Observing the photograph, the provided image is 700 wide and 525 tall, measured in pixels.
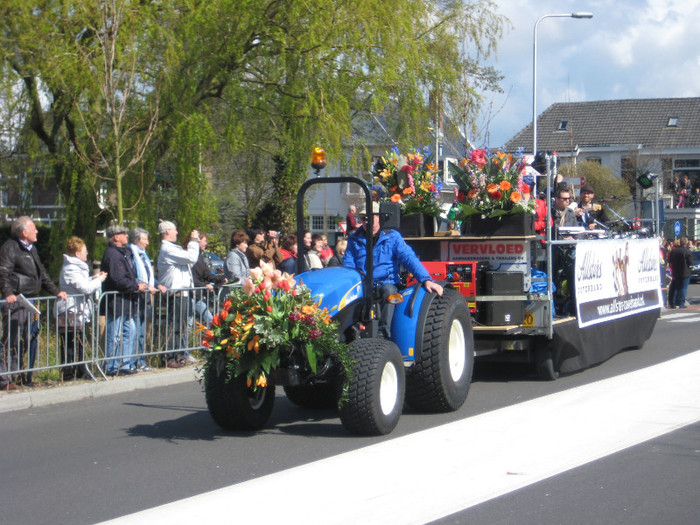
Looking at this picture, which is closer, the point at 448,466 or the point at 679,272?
the point at 448,466

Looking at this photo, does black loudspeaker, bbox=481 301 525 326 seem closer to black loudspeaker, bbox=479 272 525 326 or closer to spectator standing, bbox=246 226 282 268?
black loudspeaker, bbox=479 272 525 326

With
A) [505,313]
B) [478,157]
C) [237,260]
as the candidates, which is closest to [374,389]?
[505,313]

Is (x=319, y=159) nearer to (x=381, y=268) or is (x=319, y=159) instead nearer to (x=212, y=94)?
(x=381, y=268)

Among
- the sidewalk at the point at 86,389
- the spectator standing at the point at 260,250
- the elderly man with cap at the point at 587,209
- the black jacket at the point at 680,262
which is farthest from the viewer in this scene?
the black jacket at the point at 680,262

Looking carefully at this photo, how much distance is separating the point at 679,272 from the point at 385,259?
17.5 meters

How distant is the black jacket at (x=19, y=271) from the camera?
1027 cm

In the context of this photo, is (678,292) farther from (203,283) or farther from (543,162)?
(203,283)

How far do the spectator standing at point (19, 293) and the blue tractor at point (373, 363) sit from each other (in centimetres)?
306

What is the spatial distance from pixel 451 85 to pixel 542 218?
7.96m

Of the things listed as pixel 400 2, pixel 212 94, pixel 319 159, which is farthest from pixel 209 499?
pixel 400 2

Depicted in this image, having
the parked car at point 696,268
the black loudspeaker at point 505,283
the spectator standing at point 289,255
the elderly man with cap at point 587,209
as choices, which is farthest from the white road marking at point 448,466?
the parked car at point 696,268

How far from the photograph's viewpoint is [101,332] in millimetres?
10969

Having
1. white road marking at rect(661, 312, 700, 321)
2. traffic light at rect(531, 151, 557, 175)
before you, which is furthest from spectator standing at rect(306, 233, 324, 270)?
white road marking at rect(661, 312, 700, 321)

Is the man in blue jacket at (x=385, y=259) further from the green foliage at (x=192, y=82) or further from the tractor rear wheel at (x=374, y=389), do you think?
the green foliage at (x=192, y=82)
